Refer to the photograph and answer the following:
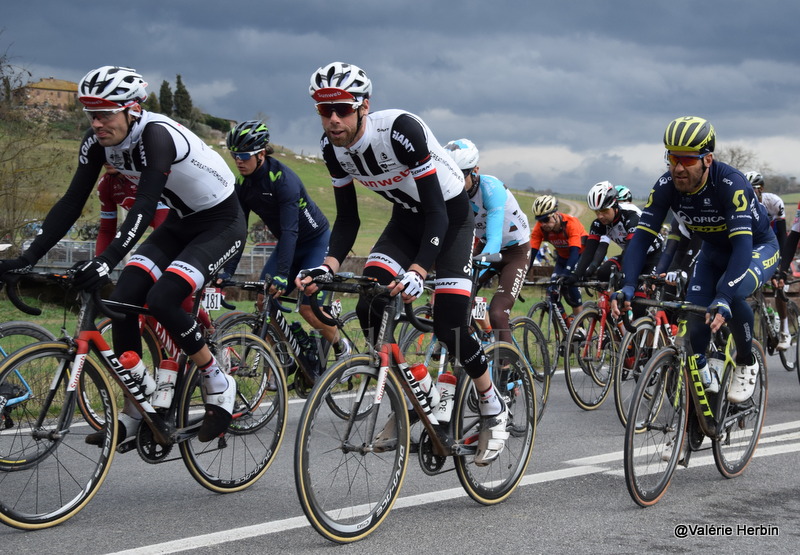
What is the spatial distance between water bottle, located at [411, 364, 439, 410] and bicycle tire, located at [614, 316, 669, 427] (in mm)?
3379

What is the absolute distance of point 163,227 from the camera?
5.93 metres

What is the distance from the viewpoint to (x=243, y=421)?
6094 millimetres

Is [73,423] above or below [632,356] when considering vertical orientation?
above

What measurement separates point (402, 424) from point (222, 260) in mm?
1629

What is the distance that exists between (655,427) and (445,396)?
1.34 m

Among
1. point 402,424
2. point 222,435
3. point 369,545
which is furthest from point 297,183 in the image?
point 369,545

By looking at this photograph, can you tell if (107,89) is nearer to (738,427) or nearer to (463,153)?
(463,153)

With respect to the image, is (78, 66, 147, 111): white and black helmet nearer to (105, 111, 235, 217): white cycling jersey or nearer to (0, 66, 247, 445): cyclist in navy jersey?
(0, 66, 247, 445): cyclist in navy jersey

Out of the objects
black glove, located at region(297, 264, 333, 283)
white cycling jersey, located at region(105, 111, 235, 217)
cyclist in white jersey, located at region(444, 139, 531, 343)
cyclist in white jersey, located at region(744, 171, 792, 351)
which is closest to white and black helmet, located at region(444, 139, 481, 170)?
cyclist in white jersey, located at region(444, 139, 531, 343)

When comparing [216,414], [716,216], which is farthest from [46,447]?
[716,216]

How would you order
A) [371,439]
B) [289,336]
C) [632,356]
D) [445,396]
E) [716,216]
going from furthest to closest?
1. [632,356]
2. [289,336]
3. [716,216]
4. [445,396]
5. [371,439]

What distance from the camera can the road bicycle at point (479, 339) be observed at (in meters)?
6.34

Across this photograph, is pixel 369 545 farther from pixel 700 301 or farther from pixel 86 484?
pixel 700 301

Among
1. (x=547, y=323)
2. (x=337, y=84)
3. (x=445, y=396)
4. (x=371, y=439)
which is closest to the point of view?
(x=371, y=439)
